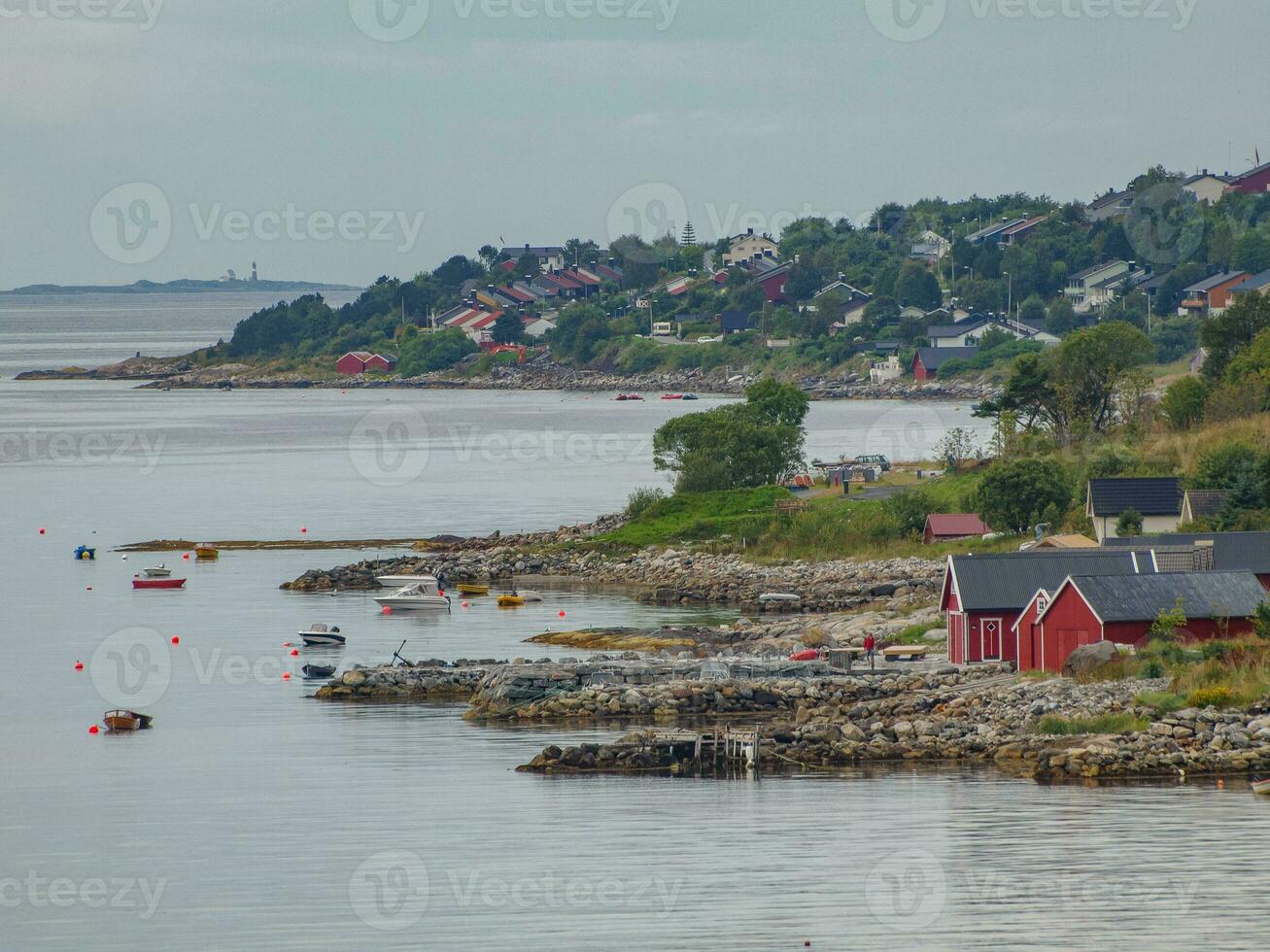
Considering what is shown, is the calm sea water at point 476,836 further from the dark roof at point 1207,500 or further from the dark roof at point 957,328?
the dark roof at point 957,328

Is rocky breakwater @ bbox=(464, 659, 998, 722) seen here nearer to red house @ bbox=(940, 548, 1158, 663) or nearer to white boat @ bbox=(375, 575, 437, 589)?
red house @ bbox=(940, 548, 1158, 663)

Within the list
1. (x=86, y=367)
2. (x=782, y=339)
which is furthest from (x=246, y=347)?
(x=782, y=339)

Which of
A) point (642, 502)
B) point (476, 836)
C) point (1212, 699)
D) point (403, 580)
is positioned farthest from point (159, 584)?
point (1212, 699)

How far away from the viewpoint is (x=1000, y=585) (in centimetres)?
3500

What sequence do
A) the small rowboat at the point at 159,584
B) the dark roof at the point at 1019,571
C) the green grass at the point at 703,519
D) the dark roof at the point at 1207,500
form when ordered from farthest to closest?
the green grass at the point at 703,519 < the small rowboat at the point at 159,584 < the dark roof at the point at 1207,500 < the dark roof at the point at 1019,571

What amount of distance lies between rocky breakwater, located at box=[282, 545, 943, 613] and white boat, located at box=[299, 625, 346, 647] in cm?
928

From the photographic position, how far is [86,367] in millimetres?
198000

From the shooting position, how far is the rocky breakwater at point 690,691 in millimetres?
33531

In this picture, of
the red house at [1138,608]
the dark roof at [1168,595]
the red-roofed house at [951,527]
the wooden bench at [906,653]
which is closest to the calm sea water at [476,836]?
the red house at [1138,608]

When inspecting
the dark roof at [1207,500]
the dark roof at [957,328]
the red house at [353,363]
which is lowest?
the dark roof at [1207,500]

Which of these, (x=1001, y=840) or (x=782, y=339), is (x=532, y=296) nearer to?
(x=782, y=339)

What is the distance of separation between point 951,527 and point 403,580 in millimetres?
14243

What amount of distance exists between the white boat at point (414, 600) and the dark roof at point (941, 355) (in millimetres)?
82147

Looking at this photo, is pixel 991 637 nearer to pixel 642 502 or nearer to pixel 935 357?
pixel 642 502
